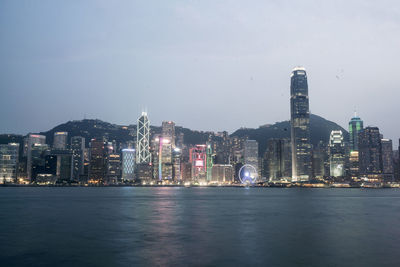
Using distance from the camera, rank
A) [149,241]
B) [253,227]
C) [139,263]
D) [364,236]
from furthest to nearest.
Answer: [253,227] < [364,236] < [149,241] < [139,263]

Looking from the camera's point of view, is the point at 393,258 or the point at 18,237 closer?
the point at 393,258

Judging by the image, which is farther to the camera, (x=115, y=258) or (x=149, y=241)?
(x=149, y=241)

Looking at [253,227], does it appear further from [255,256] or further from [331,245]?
[255,256]

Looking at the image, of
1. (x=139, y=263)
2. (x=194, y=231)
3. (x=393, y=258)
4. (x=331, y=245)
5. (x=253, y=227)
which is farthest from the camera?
(x=253, y=227)

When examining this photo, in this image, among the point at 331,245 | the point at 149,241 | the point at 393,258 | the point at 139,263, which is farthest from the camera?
the point at 149,241

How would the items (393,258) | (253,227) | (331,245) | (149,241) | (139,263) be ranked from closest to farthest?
(139,263)
(393,258)
(331,245)
(149,241)
(253,227)

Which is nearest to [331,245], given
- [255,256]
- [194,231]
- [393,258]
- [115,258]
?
[393,258]

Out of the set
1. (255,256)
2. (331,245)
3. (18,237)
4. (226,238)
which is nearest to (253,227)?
(226,238)

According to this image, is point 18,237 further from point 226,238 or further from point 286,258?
point 286,258
